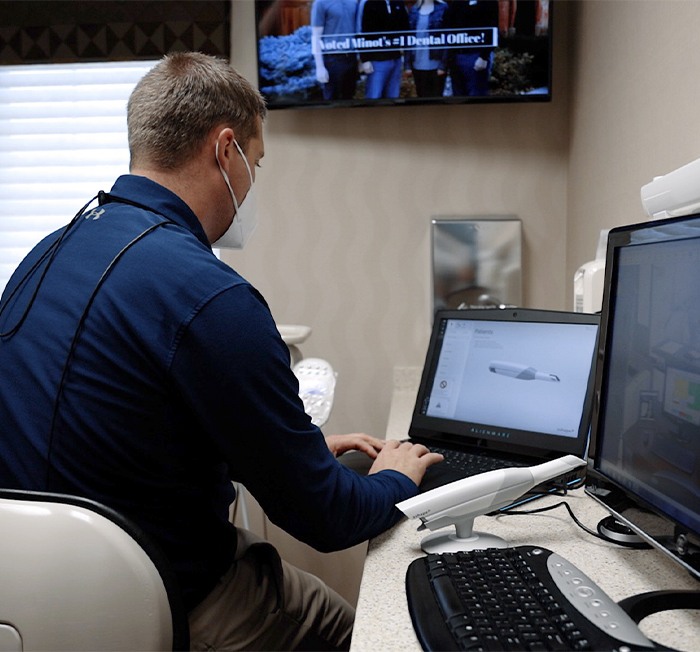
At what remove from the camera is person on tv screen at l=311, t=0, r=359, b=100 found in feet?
7.59

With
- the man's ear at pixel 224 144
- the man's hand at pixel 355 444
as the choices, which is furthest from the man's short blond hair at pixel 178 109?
the man's hand at pixel 355 444

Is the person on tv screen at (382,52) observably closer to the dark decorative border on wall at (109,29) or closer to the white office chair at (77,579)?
the dark decorative border on wall at (109,29)

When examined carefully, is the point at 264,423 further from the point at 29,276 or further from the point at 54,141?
the point at 54,141

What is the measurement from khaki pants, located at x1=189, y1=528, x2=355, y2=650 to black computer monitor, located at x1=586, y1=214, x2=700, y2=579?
20.2 inches

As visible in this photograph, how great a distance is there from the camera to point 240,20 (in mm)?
2475

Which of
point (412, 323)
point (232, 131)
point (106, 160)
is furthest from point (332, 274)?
point (232, 131)

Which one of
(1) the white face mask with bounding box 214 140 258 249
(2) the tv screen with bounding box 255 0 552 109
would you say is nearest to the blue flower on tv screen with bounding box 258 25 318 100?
(2) the tv screen with bounding box 255 0 552 109

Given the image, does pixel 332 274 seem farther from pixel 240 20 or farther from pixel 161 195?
pixel 161 195

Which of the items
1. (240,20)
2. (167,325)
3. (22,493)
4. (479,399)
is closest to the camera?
(22,493)

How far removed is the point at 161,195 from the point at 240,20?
1518 millimetres

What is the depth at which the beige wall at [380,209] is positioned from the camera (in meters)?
2.44

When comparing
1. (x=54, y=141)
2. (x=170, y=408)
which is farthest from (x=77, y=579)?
(x=54, y=141)

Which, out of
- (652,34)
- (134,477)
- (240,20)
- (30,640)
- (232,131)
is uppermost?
(240,20)

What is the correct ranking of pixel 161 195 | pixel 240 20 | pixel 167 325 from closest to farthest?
pixel 167 325 < pixel 161 195 < pixel 240 20
